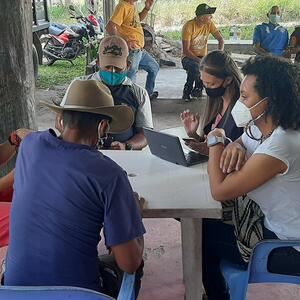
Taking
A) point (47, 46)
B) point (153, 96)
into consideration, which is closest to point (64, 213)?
point (153, 96)

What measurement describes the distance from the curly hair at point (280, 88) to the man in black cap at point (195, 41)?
16.4 feet

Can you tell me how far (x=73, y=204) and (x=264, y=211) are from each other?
2.67 ft

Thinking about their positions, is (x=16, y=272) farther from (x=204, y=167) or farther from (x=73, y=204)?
(x=204, y=167)

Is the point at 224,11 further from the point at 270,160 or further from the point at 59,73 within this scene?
the point at 270,160

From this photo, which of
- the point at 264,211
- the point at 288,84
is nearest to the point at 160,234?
the point at 264,211

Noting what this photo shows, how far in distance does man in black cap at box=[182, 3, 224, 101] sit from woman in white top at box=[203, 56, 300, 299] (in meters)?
5.00

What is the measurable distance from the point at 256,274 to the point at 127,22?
4802 millimetres

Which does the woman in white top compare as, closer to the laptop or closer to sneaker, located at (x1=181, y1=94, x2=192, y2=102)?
the laptop

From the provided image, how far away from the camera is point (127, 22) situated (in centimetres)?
605

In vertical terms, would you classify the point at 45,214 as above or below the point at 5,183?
above

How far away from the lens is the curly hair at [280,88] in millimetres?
1796

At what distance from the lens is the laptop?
2152mm

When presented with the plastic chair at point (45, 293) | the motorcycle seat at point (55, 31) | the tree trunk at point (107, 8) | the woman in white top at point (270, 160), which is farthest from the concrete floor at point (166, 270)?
the motorcycle seat at point (55, 31)

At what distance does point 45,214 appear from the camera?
4.57 feet
